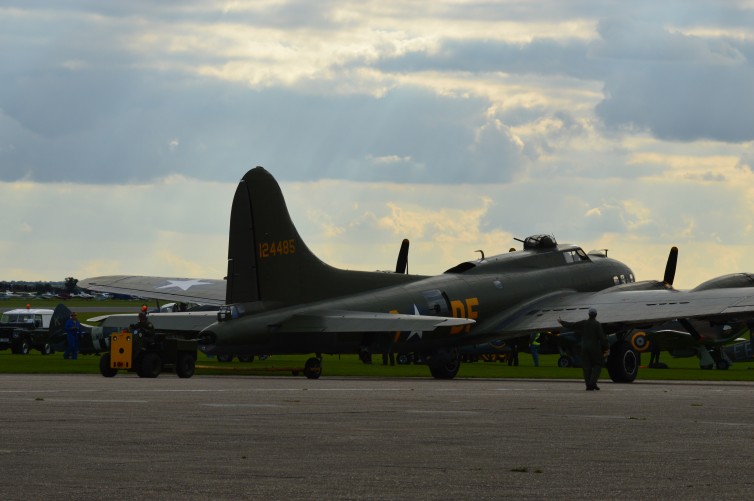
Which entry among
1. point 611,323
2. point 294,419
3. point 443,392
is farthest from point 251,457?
point 611,323

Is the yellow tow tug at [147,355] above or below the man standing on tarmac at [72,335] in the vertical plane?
below

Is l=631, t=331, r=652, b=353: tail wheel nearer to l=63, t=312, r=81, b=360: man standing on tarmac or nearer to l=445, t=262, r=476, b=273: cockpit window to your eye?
l=445, t=262, r=476, b=273: cockpit window

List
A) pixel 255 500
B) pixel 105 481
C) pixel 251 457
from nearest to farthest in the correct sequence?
pixel 255 500, pixel 105 481, pixel 251 457

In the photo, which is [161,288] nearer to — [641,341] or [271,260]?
[271,260]

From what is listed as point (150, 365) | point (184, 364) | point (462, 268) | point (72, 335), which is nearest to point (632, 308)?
point (462, 268)

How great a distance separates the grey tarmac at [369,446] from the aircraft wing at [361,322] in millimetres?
9255

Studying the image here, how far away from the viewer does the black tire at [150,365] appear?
40.8 metres

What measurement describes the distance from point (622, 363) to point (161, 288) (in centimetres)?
2184

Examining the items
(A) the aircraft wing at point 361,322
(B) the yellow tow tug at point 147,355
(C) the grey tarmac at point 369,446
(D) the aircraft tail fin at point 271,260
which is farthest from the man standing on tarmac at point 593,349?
(B) the yellow tow tug at point 147,355

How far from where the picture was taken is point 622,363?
4156 centimetres

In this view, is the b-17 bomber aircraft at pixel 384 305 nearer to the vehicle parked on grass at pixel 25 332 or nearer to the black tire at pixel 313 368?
the black tire at pixel 313 368

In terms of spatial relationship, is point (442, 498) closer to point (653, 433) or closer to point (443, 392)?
point (653, 433)

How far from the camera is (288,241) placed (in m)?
42.1

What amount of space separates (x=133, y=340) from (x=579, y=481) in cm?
2886
